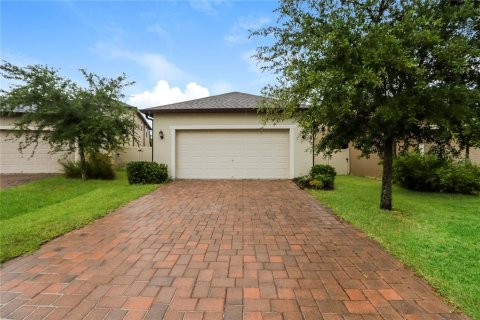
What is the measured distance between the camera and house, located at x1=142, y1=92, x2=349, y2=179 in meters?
12.0

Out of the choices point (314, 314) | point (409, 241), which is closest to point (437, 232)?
point (409, 241)

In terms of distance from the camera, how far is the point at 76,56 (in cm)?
1112

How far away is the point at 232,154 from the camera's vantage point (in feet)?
39.9

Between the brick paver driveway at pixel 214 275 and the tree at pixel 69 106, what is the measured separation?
6.22 meters

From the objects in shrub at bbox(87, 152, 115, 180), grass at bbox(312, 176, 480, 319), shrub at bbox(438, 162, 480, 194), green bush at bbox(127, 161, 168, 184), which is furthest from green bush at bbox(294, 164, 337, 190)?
shrub at bbox(87, 152, 115, 180)

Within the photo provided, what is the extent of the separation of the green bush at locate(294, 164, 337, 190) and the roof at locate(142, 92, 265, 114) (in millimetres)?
3644

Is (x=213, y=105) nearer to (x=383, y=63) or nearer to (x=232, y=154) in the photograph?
(x=232, y=154)

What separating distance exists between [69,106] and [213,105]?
18.6ft

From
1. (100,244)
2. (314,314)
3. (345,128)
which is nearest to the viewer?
(314,314)

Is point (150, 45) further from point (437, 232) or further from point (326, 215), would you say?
point (437, 232)

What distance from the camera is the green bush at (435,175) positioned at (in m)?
8.55

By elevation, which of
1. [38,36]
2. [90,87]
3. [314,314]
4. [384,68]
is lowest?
[314,314]

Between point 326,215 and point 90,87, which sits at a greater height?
point 90,87

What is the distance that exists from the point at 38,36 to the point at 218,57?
264 inches
